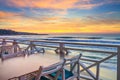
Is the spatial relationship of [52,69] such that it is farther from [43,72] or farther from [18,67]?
[18,67]

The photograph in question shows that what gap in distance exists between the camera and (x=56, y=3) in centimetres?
624

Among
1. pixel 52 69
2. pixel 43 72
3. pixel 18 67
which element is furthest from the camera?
pixel 18 67

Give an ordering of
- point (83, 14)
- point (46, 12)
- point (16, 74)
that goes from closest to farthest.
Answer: point (16, 74) < point (46, 12) < point (83, 14)

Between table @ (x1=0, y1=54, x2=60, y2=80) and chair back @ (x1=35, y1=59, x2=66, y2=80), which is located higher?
chair back @ (x1=35, y1=59, x2=66, y2=80)

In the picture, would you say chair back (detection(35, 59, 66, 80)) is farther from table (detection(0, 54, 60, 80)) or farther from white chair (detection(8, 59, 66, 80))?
table (detection(0, 54, 60, 80))

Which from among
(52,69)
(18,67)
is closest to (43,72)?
(52,69)

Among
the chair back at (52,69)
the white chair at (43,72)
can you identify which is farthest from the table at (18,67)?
the chair back at (52,69)

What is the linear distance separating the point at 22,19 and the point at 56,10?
1.89 metres

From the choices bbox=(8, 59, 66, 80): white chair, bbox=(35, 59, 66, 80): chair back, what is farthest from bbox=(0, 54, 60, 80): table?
A: bbox=(35, 59, 66, 80): chair back

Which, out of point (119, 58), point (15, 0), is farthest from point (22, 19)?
point (119, 58)

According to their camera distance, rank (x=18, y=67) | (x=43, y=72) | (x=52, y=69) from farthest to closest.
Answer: (x=18, y=67) → (x=52, y=69) → (x=43, y=72)

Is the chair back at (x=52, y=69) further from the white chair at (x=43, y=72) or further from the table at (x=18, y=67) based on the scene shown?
the table at (x=18, y=67)

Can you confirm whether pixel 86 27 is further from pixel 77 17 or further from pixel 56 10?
pixel 56 10

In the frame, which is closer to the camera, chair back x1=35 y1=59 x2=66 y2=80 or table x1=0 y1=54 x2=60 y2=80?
chair back x1=35 y1=59 x2=66 y2=80
